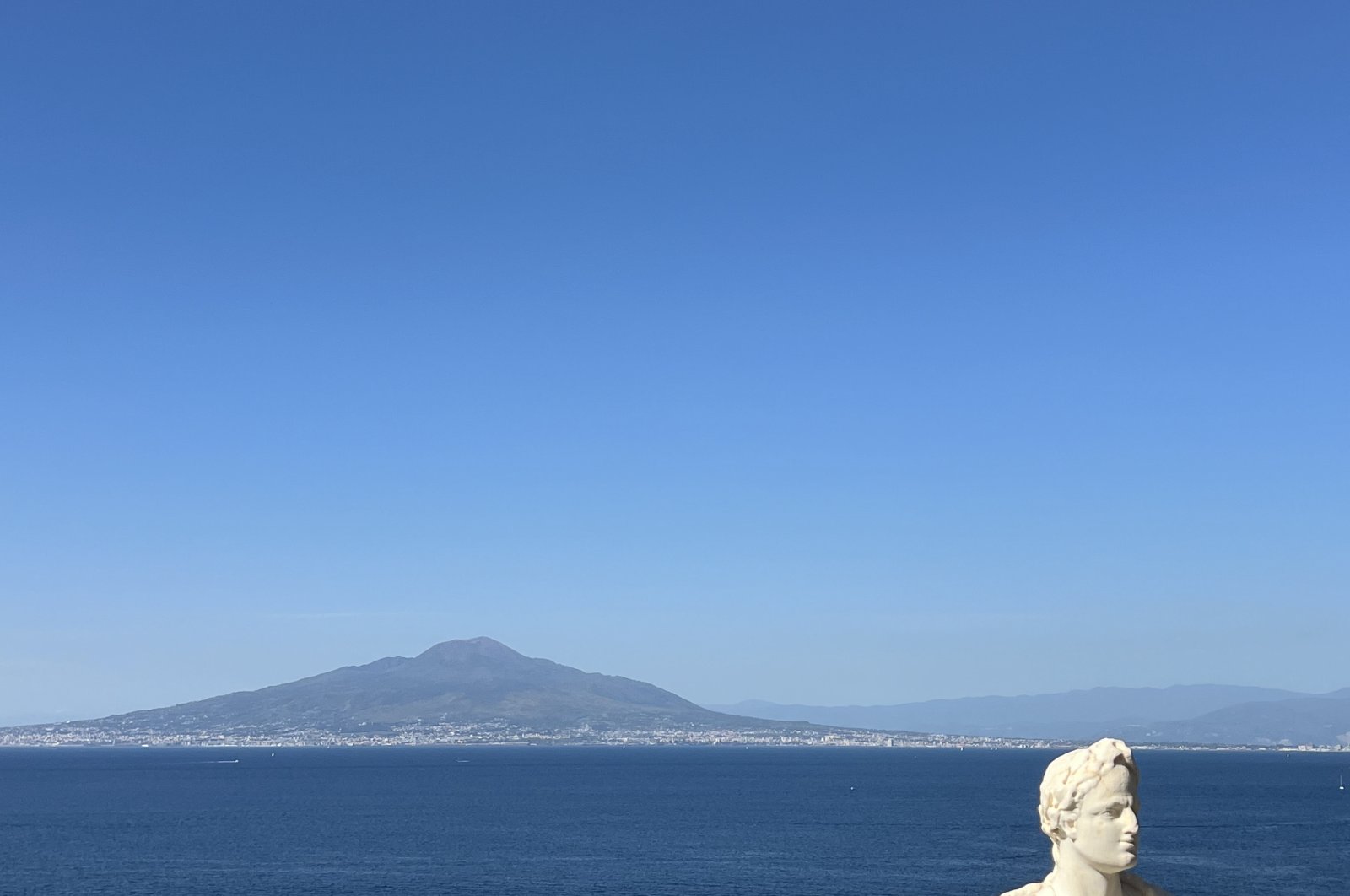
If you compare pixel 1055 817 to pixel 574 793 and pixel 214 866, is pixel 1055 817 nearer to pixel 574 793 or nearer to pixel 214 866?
pixel 214 866

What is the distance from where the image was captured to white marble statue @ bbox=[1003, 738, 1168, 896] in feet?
22.5

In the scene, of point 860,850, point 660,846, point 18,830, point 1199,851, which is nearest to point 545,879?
point 660,846

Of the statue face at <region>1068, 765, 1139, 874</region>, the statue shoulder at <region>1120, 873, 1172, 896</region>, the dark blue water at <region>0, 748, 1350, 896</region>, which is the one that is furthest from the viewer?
the dark blue water at <region>0, 748, 1350, 896</region>

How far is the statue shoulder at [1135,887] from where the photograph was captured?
23.9 feet

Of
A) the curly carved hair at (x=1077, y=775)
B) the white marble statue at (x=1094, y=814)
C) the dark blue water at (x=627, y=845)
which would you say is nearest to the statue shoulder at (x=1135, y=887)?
the white marble statue at (x=1094, y=814)

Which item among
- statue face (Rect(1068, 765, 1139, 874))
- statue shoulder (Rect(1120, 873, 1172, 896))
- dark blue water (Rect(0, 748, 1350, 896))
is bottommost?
dark blue water (Rect(0, 748, 1350, 896))

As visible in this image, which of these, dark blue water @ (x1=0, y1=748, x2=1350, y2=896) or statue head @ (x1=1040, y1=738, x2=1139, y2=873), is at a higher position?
statue head @ (x1=1040, y1=738, x2=1139, y2=873)

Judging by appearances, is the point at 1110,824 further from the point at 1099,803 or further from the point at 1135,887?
the point at 1135,887

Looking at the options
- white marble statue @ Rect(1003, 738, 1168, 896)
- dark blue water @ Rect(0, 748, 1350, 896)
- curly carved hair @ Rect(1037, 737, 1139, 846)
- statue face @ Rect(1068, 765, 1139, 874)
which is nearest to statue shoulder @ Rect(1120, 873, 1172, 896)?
white marble statue @ Rect(1003, 738, 1168, 896)

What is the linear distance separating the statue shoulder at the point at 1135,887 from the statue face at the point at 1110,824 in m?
0.38

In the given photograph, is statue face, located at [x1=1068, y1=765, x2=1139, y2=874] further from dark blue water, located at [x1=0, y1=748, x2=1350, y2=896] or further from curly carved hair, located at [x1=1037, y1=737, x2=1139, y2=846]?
dark blue water, located at [x1=0, y1=748, x2=1350, y2=896]

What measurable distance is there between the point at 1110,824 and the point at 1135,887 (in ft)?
2.13

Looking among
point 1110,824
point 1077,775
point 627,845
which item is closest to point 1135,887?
point 1110,824

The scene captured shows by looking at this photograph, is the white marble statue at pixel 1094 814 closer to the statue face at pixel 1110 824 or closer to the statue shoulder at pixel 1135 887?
the statue face at pixel 1110 824
